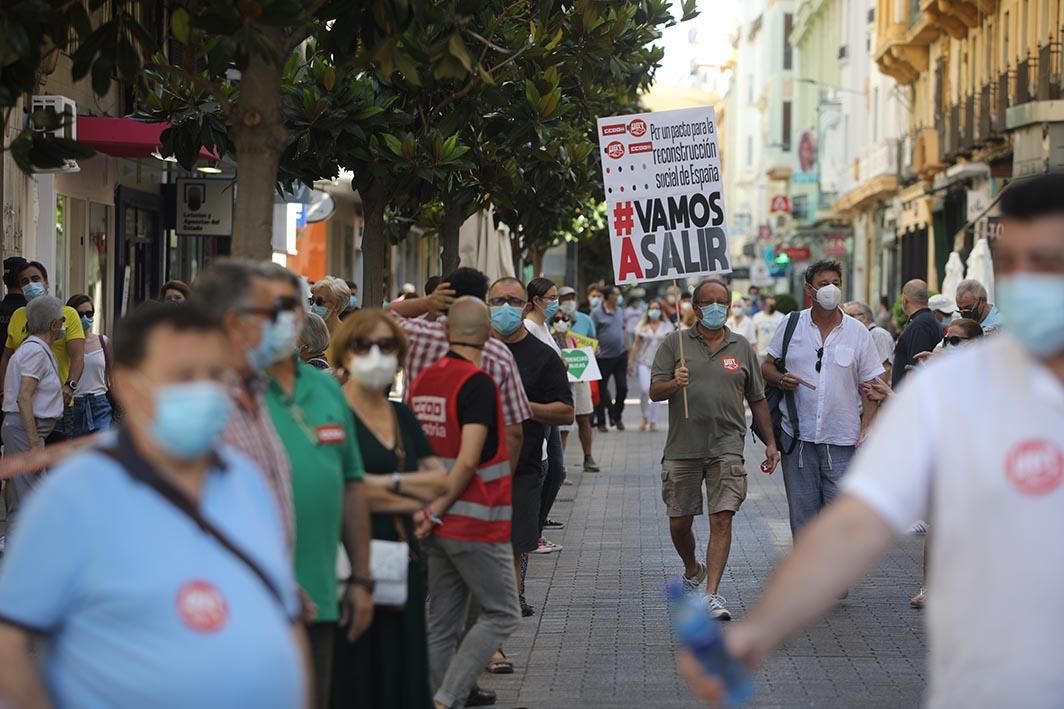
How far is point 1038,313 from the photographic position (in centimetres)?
→ 382

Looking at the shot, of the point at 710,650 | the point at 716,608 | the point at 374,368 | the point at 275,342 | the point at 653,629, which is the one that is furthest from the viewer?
the point at 716,608

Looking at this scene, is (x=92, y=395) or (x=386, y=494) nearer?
(x=386, y=494)

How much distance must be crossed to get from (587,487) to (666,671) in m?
9.70

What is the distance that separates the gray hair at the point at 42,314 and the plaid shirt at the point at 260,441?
813cm

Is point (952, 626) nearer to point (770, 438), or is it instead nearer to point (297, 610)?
point (297, 610)

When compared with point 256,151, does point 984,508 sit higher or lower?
lower

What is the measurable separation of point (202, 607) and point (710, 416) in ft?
25.2

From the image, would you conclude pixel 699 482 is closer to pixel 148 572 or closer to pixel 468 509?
pixel 468 509

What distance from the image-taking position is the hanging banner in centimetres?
1332

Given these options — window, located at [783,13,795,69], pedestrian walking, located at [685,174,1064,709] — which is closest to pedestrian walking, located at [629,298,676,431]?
pedestrian walking, located at [685,174,1064,709]

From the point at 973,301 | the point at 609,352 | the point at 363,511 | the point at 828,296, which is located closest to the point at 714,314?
the point at 828,296

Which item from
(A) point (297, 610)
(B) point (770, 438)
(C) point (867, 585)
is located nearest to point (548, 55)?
(B) point (770, 438)

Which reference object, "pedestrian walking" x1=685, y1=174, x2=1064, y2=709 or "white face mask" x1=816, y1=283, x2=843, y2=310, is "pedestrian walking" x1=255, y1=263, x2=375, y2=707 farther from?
"white face mask" x1=816, y1=283, x2=843, y2=310

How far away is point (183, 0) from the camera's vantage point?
812 cm
